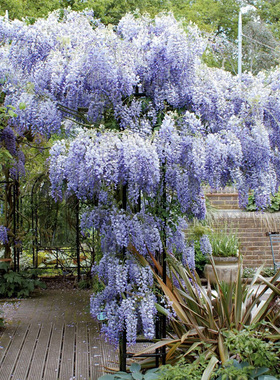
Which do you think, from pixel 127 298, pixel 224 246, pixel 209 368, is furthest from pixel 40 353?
pixel 224 246

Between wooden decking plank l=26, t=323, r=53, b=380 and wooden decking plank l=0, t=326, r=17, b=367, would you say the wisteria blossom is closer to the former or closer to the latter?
wooden decking plank l=26, t=323, r=53, b=380

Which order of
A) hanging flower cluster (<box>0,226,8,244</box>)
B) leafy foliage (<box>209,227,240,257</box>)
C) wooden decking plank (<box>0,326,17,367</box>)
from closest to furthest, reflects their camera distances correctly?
1. wooden decking plank (<box>0,326,17,367</box>)
2. hanging flower cluster (<box>0,226,8,244</box>)
3. leafy foliage (<box>209,227,240,257</box>)

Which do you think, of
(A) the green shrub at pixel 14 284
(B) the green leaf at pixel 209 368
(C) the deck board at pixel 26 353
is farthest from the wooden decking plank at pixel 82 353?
(A) the green shrub at pixel 14 284

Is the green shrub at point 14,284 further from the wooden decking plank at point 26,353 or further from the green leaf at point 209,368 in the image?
the green leaf at point 209,368

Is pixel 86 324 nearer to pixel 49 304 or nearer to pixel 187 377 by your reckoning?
pixel 49 304

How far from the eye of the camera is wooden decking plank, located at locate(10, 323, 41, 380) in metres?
3.58

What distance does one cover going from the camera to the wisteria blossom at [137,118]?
2887 millimetres

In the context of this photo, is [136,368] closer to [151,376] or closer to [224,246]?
[151,376]

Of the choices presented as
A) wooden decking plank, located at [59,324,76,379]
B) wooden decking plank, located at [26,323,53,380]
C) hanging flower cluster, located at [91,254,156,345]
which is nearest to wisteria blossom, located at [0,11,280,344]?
hanging flower cluster, located at [91,254,156,345]

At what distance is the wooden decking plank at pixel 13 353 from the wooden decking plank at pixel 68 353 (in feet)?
1.26

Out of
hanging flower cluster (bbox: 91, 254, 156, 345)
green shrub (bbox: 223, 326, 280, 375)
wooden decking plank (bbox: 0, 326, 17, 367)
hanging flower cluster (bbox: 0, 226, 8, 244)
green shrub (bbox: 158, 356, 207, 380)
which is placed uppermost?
hanging flower cluster (bbox: 0, 226, 8, 244)

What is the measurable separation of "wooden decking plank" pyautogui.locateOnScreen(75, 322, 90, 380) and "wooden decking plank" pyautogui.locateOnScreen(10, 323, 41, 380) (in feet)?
1.29

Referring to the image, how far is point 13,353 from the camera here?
401 cm

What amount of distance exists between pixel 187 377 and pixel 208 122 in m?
1.61
